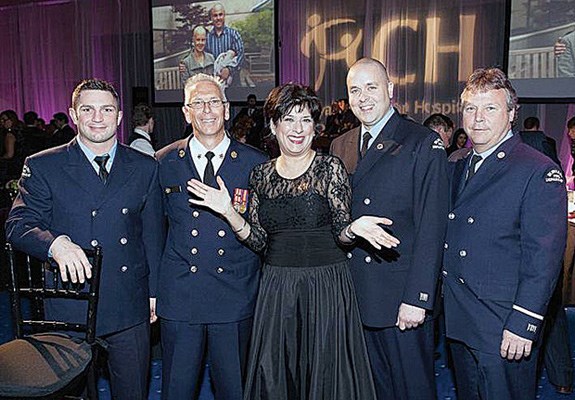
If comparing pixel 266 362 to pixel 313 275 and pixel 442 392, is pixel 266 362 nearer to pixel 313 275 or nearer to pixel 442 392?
pixel 313 275

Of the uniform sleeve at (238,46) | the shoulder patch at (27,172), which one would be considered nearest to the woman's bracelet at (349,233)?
the shoulder patch at (27,172)

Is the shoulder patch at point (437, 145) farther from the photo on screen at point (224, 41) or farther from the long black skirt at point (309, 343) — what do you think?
the photo on screen at point (224, 41)

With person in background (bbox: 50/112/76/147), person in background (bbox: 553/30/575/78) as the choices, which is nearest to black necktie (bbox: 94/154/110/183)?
person in background (bbox: 50/112/76/147)

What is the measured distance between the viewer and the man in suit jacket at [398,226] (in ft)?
8.06

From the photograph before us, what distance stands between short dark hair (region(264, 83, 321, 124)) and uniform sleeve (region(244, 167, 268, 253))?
0.82ft

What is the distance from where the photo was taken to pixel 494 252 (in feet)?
7.42

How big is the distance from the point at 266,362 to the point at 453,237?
86 cm

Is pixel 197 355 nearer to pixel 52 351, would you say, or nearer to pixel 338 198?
pixel 52 351

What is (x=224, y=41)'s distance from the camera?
448 inches

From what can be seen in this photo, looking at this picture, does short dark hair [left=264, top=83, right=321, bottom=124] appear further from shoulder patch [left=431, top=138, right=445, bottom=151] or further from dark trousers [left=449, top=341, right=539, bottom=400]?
dark trousers [left=449, top=341, right=539, bottom=400]

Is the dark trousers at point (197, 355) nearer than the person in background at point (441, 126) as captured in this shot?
Yes

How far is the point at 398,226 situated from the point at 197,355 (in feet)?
3.25

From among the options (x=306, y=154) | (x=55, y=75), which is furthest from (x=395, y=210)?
(x=55, y=75)

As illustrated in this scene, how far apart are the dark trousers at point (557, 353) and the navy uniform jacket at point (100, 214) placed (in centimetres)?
229
